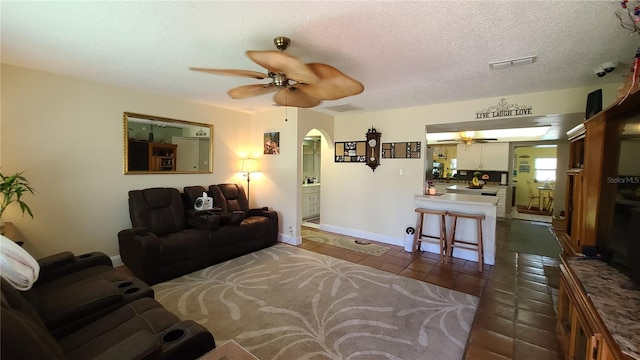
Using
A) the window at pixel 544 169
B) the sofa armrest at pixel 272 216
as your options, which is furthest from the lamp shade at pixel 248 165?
the window at pixel 544 169

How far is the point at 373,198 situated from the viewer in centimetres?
487

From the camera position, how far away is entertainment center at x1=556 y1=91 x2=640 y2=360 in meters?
1.22

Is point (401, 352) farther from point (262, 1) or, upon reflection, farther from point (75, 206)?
point (75, 206)

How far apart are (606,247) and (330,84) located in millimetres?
2306

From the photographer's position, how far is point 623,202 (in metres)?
1.66

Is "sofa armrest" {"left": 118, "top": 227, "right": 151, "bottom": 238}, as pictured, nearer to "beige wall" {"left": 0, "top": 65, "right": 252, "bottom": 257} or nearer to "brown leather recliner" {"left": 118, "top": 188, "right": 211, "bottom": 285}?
"brown leather recliner" {"left": 118, "top": 188, "right": 211, "bottom": 285}

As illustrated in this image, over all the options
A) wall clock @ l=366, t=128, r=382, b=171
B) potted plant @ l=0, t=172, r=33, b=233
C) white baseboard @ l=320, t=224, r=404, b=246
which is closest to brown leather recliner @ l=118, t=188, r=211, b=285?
potted plant @ l=0, t=172, r=33, b=233

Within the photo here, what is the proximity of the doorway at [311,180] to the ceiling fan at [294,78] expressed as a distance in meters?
3.35

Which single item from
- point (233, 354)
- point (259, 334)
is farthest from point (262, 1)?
point (259, 334)

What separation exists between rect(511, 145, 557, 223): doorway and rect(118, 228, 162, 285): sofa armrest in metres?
9.52

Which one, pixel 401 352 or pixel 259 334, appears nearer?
pixel 401 352

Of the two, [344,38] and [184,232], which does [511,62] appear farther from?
[184,232]

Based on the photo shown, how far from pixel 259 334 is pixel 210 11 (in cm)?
242

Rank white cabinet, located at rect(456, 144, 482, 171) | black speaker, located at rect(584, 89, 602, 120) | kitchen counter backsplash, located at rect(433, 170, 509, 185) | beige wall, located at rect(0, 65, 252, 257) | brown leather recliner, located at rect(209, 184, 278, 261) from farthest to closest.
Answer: white cabinet, located at rect(456, 144, 482, 171), kitchen counter backsplash, located at rect(433, 170, 509, 185), brown leather recliner, located at rect(209, 184, 278, 261), beige wall, located at rect(0, 65, 252, 257), black speaker, located at rect(584, 89, 602, 120)
